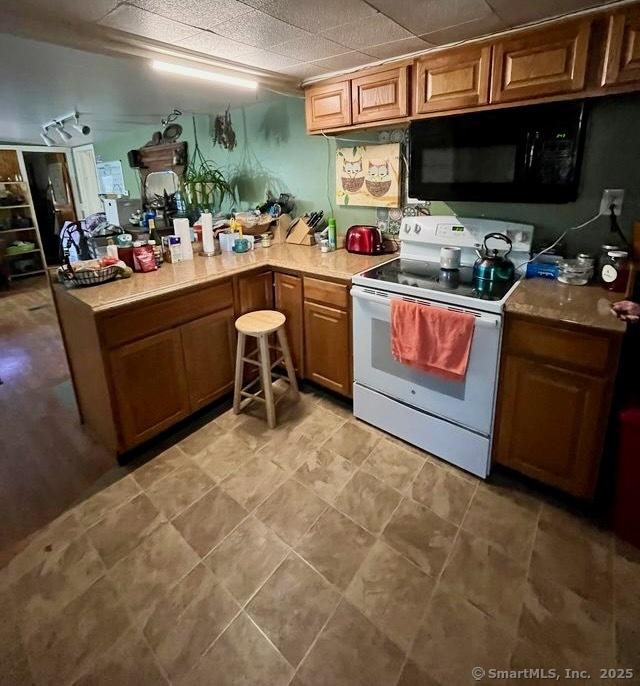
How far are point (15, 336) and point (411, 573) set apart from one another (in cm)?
427

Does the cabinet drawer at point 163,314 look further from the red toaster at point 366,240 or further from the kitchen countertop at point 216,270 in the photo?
the red toaster at point 366,240

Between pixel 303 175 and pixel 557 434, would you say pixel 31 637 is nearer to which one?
pixel 557 434

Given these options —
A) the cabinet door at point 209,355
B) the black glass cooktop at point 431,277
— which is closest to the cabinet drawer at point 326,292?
the black glass cooktop at point 431,277

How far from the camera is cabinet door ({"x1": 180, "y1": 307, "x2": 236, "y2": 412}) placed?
2.34m

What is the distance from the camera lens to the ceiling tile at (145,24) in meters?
1.53

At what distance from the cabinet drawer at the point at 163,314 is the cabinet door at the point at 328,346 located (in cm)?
53

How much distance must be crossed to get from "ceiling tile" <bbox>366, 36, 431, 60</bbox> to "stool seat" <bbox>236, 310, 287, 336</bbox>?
58.6 inches

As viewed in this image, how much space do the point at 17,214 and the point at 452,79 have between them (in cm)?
659

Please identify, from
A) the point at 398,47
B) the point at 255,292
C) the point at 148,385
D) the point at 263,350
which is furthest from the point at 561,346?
the point at 148,385

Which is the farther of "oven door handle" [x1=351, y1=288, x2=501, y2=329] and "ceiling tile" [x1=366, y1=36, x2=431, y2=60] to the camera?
"ceiling tile" [x1=366, y1=36, x2=431, y2=60]

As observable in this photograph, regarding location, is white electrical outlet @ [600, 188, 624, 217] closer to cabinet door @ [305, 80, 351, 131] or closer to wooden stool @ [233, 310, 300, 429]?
cabinet door @ [305, 80, 351, 131]

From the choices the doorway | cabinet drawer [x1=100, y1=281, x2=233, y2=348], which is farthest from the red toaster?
the doorway

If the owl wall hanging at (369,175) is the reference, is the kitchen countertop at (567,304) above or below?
below

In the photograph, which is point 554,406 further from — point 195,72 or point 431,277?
point 195,72
